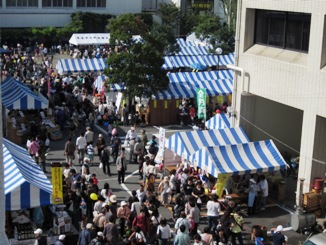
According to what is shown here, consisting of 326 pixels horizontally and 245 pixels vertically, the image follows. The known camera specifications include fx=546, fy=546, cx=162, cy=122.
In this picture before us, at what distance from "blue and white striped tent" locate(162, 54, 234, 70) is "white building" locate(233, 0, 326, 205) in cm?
1705

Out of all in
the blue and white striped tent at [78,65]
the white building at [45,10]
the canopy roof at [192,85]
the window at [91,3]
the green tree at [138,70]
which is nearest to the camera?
the green tree at [138,70]

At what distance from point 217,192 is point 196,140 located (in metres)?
2.53

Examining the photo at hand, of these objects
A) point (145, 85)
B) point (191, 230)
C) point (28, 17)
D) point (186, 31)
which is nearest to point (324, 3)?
point (191, 230)

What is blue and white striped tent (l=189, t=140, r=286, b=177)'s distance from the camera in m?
17.2

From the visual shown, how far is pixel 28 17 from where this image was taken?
59.0 meters

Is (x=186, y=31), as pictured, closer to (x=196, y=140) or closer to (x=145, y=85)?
(x=145, y=85)

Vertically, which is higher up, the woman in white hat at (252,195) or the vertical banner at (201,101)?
the vertical banner at (201,101)

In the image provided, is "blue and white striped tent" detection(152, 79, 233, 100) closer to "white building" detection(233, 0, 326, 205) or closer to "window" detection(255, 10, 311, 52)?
"white building" detection(233, 0, 326, 205)

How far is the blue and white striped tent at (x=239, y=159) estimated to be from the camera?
17.2m

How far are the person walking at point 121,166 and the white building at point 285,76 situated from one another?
4863 millimetres

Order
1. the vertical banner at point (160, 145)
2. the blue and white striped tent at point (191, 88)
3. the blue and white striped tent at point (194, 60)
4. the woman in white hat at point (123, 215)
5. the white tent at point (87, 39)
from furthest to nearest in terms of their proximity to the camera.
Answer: the white tent at point (87, 39)
the blue and white striped tent at point (194, 60)
the blue and white striped tent at point (191, 88)
the vertical banner at point (160, 145)
the woman in white hat at point (123, 215)

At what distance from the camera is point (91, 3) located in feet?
208

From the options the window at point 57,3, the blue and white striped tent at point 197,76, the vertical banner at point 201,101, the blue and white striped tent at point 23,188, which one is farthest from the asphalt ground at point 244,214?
the window at point 57,3

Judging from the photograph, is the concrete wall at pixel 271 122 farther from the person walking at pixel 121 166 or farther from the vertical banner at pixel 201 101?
the person walking at pixel 121 166
